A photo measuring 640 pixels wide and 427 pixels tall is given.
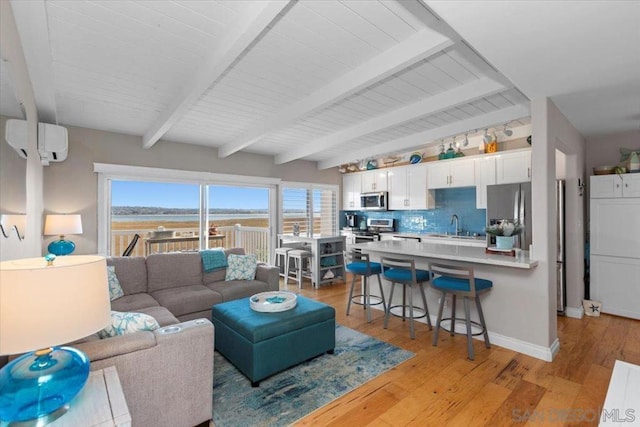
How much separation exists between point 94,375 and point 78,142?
3723 millimetres

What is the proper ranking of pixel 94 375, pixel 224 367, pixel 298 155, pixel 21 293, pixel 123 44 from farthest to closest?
pixel 298 155, pixel 224 367, pixel 123 44, pixel 94 375, pixel 21 293

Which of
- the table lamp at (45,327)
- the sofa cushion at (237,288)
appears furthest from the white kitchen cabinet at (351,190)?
the table lamp at (45,327)

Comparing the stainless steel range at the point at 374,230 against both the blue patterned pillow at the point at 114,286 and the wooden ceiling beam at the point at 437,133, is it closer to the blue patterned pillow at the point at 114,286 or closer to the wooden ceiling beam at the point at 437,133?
the wooden ceiling beam at the point at 437,133

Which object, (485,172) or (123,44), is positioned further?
(485,172)

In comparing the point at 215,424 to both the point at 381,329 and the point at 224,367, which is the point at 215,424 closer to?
the point at 224,367

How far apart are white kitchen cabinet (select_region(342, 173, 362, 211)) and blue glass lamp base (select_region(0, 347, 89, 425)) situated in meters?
5.99

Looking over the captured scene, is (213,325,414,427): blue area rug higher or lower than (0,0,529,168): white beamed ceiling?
lower

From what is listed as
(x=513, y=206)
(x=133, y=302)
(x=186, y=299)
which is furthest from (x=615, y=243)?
(x=133, y=302)

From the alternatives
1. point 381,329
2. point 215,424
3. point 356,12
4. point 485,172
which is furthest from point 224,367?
point 485,172

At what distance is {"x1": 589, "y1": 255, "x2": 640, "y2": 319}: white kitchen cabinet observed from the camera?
3.59 meters

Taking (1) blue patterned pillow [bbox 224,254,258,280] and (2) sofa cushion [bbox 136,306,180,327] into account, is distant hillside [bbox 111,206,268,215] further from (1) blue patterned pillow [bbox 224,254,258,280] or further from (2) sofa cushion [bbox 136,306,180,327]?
(2) sofa cushion [bbox 136,306,180,327]

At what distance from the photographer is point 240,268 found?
3980 millimetres

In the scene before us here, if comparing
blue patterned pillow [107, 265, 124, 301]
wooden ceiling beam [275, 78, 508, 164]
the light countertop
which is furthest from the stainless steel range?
blue patterned pillow [107, 265, 124, 301]

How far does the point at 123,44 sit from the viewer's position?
7.00 ft
